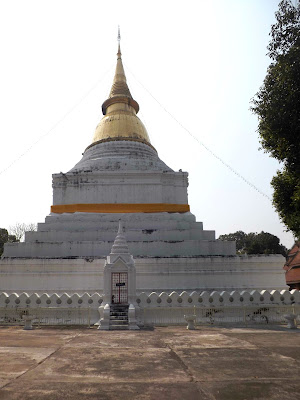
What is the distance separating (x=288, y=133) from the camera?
34.1ft

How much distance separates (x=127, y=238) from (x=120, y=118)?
37.3ft

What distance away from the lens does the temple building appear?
58.9 ft

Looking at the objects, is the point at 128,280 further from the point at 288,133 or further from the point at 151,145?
the point at 151,145

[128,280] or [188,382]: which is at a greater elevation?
[128,280]

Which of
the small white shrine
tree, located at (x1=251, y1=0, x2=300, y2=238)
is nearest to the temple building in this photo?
the small white shrine

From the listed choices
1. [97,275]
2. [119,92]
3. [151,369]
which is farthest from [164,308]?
[119,92]

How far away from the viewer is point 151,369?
590 cm

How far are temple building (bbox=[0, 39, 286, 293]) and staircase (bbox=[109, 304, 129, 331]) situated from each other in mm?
3752

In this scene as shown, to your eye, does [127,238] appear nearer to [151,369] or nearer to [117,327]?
[117,327]

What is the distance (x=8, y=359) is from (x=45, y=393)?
8.53 ft

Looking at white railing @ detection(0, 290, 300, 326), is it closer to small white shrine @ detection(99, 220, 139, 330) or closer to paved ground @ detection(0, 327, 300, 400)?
small white shrine @ detection(99, 220, 139, 330)

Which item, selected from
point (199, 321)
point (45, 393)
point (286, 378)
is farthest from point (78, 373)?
point (199, 321)

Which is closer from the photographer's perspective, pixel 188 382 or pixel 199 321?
pixel 188 382

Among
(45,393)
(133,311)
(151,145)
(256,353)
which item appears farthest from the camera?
(151,145)
